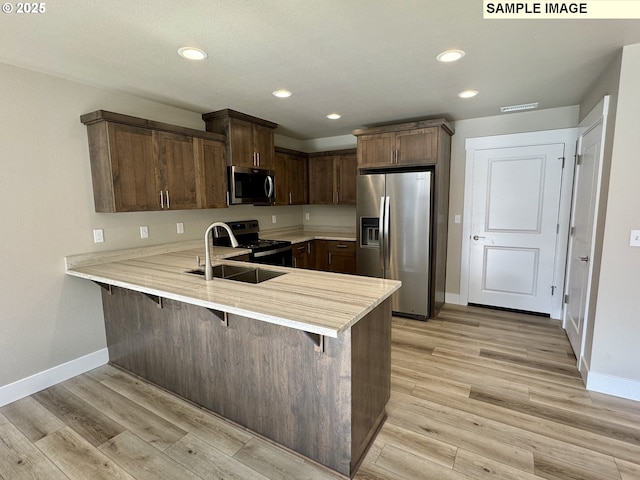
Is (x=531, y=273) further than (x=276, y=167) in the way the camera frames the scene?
No

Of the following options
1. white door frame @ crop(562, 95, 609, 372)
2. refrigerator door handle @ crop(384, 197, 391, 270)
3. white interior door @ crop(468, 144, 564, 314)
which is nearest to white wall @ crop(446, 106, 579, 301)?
white interior door @ crop(468, 144, 564, 314)

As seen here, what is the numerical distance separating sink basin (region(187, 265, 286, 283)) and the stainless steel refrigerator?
178cm

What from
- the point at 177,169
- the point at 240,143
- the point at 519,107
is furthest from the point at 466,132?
the point at 177,169

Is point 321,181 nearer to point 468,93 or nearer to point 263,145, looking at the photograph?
point 263,145

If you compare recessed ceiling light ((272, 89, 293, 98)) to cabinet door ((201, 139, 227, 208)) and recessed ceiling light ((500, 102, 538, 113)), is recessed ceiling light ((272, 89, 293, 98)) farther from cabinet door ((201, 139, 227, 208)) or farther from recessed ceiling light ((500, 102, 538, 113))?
recessed ceiling light ((500, 102, 538, 113))

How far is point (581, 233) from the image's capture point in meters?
2.96

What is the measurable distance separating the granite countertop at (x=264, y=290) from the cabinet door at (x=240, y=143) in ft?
4.23

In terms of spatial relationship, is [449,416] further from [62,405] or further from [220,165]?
[220,165]

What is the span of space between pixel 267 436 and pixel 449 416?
1198 millimetres

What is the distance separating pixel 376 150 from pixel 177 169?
2.26 m

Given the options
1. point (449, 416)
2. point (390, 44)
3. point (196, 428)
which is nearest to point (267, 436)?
point (196, 428)

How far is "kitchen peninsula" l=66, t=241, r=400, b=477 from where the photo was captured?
1.60 m

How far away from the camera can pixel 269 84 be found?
105 inches

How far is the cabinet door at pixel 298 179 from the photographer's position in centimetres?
467
